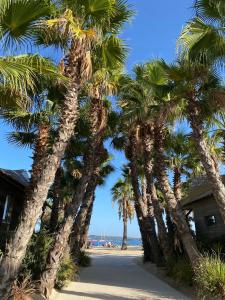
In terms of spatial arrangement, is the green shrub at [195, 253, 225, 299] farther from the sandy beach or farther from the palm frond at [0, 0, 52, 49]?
the palm frond at [0, 0, 52, 49]

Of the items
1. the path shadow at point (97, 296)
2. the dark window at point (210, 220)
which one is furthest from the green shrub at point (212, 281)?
the dark window at point (210, 220)

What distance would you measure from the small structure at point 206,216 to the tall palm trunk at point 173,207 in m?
3.44

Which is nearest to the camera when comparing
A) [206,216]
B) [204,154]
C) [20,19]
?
[20,19]

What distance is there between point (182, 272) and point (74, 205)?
15.3 feet

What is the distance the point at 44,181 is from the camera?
1038 cm

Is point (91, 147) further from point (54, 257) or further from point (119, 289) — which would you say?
point (119, 289)

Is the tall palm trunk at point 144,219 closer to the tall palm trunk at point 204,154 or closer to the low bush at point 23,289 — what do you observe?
the tall palm trunk at point 204,154

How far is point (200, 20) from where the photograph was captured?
12344 mm

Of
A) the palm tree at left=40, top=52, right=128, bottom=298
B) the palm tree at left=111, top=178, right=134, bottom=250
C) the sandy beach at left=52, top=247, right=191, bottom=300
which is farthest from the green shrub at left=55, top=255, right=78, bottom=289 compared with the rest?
the palm tree at left=111, top=178, right=134, bottom=250

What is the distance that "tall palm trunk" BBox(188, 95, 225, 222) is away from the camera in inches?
504

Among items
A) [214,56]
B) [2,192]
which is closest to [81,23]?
[214,56]

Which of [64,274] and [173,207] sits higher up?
[173,207]

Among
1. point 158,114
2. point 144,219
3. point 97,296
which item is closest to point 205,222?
point 144,219

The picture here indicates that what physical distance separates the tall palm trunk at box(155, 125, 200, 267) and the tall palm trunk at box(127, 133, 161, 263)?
5.21 meters
